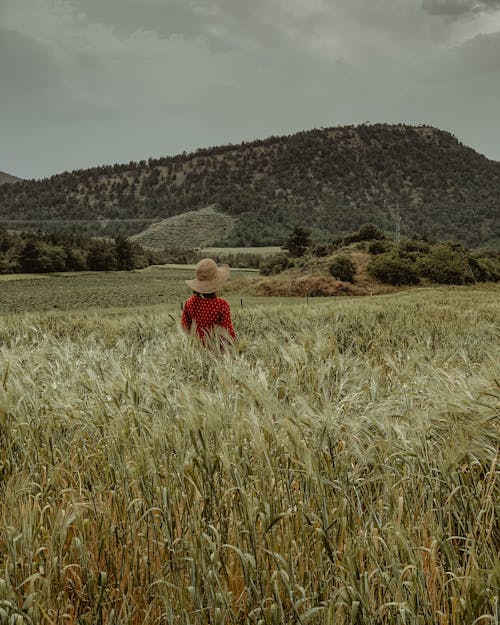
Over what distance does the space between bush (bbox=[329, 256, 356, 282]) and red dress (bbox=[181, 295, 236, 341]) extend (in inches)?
866

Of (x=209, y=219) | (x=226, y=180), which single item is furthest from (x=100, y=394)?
(x=226, y=180)

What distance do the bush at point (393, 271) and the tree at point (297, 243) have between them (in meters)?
9.00

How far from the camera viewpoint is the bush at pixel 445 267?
93.7ft

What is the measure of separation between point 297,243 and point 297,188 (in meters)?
112

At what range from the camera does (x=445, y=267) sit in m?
28.5

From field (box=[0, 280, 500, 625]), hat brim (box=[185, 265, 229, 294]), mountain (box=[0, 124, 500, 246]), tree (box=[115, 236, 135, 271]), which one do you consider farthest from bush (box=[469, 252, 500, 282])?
mountain (box=[0, 124, 500, 246])

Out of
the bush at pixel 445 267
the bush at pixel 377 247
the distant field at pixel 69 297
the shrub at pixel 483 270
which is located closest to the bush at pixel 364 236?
the bush at pixel 377 247

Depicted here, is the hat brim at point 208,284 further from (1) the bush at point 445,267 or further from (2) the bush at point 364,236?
(2) the bush at point 364,236

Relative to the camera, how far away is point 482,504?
1846mm

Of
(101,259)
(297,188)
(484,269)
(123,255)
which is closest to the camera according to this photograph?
(484,269)

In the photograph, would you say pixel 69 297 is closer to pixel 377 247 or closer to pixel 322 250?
pixel 322 250

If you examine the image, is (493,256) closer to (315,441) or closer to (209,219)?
(315,441)

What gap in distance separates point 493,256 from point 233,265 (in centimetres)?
2685

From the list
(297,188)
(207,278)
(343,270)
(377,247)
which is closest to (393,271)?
(343,270)
